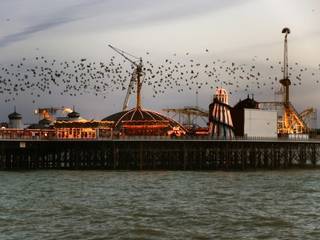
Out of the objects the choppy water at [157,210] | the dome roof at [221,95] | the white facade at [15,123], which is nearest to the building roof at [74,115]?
the white facade at [15,123]

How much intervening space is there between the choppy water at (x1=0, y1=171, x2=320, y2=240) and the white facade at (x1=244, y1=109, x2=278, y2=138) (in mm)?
50174

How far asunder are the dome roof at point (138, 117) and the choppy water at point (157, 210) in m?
56.0

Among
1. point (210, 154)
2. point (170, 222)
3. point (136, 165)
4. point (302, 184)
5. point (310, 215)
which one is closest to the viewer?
point (170, 222)

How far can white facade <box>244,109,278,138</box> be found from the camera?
122m

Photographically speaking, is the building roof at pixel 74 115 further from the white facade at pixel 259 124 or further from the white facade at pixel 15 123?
the white facade at pixel 259 124

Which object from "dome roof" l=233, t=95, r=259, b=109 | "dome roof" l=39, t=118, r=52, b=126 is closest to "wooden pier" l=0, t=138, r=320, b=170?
"dome roof" l=233, t=95, r=259, b=109

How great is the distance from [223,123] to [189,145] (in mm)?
21010

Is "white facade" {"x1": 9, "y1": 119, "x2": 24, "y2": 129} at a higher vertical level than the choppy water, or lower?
higher

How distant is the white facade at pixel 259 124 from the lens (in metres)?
122

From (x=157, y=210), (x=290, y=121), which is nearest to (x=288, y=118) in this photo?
(x=290, y=121)

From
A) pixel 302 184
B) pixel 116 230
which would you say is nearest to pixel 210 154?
pixel 302 184

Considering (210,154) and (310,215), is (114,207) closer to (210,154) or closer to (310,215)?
(310,215)

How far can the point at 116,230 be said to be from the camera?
128ft

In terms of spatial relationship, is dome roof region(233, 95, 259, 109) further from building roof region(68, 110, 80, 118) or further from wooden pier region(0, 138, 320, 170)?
building roof region(68, 110, 80, 118)
